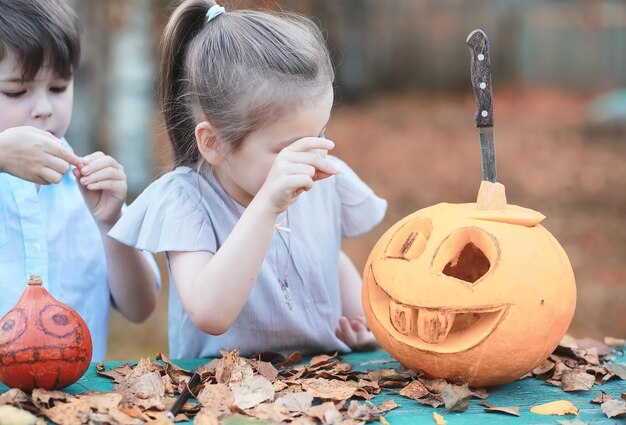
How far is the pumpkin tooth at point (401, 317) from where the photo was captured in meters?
2.05

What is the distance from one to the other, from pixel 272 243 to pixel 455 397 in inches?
34.1

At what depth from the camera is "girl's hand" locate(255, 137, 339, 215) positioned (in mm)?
2082

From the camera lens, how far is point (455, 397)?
1.94 m

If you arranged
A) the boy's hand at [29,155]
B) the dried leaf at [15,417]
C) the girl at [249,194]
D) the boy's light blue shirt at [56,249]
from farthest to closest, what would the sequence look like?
the boy's light blue shirt at [56,249] → the boy's hand at [29,155] → the girl at [249,194] → the dried leaf at [15,417]

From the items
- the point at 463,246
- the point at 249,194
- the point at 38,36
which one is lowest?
the point at 463,246

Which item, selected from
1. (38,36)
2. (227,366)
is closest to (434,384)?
(227,366)

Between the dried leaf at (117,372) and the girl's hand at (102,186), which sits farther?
the girl's hand at (102,186)

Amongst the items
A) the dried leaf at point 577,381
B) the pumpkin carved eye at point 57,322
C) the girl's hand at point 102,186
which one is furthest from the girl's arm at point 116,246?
the dried leaf at point 577,381

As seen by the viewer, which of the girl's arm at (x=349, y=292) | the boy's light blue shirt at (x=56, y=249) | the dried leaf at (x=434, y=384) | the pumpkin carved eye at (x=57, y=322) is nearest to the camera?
the pumpkin carved eye at (x=57, y=322)

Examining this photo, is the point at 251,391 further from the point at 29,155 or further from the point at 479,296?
the point at 29,155

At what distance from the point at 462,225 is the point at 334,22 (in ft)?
52.4

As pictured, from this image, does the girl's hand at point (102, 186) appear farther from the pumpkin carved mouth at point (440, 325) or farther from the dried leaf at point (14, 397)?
the pumpkin carved mouth at point (440, 325)

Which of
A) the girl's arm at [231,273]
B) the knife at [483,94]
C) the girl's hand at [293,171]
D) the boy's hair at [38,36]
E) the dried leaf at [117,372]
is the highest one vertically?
the boy's hair at [38,36]

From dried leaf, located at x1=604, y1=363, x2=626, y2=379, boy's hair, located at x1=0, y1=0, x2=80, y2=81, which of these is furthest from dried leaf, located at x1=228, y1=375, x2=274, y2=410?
boy's hair, located at x1=0, y1=0, x2=80, y2=81
